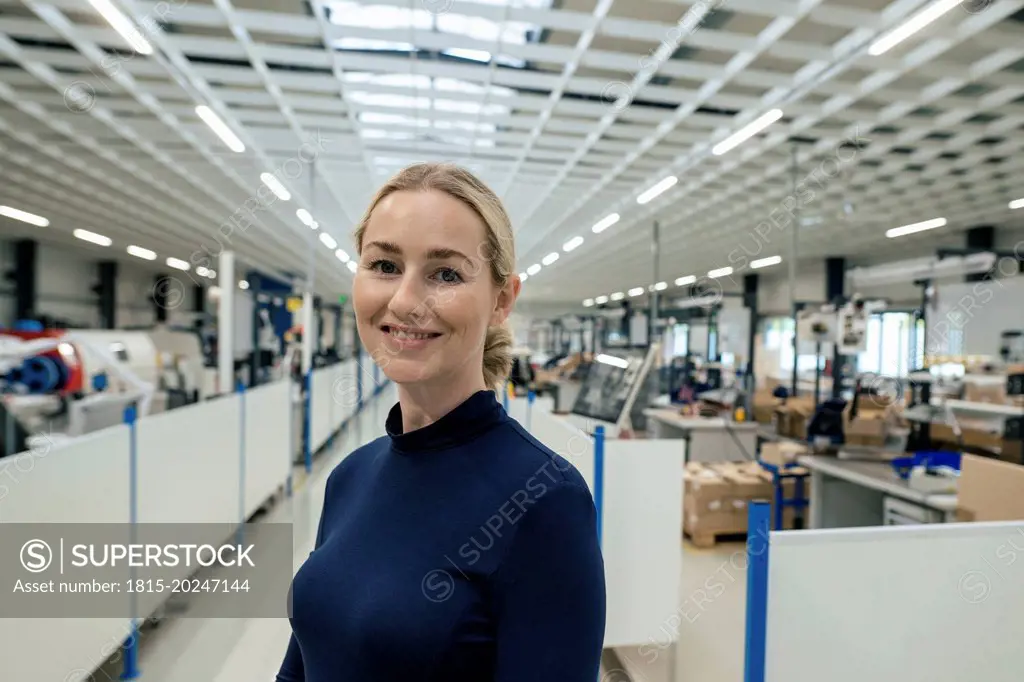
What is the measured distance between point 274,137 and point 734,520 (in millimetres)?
5763

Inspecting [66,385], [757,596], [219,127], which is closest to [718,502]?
[757,596]

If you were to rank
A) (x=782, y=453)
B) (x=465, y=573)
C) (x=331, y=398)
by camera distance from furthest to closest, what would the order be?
(x=331, y=398)
(x=782, y=453)
(x=465, y=573)

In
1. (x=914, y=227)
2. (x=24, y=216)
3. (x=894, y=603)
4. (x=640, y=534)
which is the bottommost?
(x=640, y=534)

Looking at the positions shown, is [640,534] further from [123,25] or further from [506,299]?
[123,25]

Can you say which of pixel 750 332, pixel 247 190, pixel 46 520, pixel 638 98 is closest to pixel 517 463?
pixel 46 520

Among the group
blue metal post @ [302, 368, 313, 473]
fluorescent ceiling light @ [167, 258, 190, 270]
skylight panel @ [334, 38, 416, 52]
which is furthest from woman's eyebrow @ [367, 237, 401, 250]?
fluorescent ceiling light @ [167, 258, 190, 270]

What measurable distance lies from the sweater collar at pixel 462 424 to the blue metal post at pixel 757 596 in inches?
26.3

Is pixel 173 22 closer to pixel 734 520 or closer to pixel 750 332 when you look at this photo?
pixel 734 520

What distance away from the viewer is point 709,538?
4418 mm

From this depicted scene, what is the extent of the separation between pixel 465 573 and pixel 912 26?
4.17 m

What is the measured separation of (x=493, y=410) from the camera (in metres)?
0.81

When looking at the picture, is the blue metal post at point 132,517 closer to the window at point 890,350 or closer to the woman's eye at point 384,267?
the woman's eye at point 384,267

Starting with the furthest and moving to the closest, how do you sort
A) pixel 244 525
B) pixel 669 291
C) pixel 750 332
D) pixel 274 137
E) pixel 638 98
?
pixel 669 291, pixel 750 332, pixel 274 137, pixel 638 98, pixel 244 525

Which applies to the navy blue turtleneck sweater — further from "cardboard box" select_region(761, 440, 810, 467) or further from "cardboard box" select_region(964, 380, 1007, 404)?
"cardboard box" select_region(964, 380, 1007, 404)
